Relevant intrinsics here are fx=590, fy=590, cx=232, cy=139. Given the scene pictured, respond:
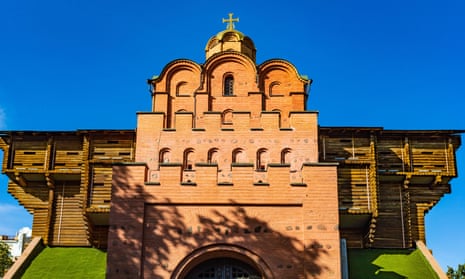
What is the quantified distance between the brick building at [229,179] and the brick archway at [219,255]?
5 cm

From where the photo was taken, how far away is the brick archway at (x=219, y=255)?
1903 cm

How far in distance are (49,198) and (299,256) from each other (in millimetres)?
16717

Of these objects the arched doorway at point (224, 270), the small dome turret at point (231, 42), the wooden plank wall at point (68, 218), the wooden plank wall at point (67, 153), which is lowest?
the arched doorway at point (224, 270)

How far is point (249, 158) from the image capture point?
24.6 metres

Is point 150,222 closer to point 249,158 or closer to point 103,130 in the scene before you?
point 249,158

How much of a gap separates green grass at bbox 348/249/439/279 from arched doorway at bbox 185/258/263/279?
7396mm

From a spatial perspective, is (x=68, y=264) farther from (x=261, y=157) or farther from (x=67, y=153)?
(x=261, y=157)

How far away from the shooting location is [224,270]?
19.8m

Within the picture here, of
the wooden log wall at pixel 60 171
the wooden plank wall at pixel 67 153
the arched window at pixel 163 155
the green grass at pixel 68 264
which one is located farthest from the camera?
the wooden plank wall at pixel 67 153

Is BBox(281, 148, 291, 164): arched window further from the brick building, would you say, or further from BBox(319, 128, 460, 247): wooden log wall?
BBox(319, 128, 460, 247): wooden log wall

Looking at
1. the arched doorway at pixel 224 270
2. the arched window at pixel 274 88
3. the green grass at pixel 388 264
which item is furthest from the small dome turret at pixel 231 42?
the arched doorway at pixel 224 270

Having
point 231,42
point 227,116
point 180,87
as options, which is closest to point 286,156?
point 227,116

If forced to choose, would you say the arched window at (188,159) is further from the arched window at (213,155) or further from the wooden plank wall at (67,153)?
the wooden plank wall at (67,153)

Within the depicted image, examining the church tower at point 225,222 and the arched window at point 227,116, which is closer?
the church tower at point 225,222
